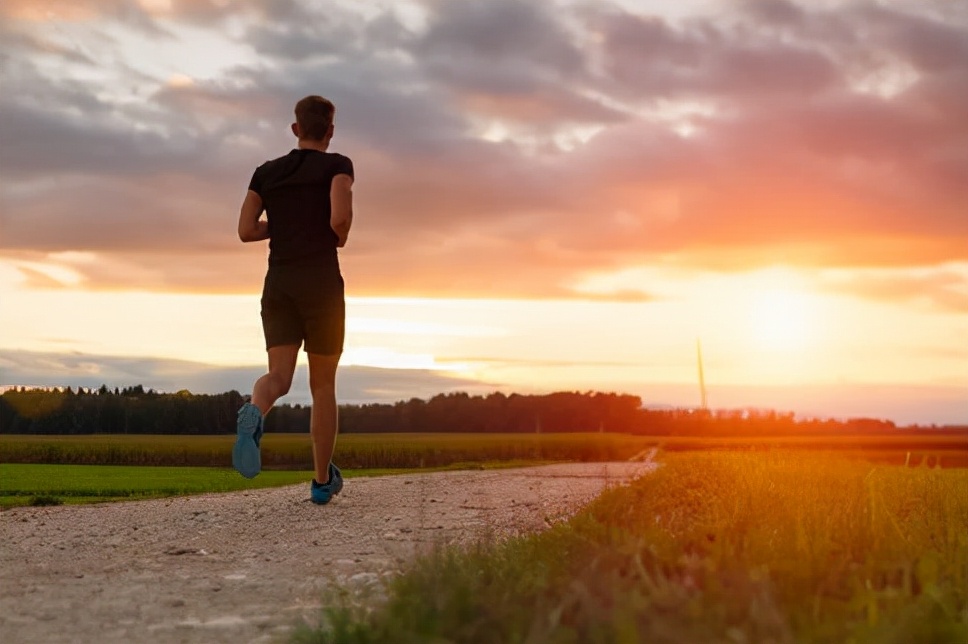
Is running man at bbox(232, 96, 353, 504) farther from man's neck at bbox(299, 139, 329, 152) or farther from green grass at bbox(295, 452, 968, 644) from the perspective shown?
green grass at bbox(295, 452, 968, 644)

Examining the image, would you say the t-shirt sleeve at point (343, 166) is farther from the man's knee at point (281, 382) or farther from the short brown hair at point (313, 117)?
the man's knee at point (281, 382)

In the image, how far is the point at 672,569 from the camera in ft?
11.6

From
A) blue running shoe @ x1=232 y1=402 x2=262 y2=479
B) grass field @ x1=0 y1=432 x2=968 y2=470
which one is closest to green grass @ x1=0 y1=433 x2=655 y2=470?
grass field @ x1=0 y1=432 x2=968 y2=470

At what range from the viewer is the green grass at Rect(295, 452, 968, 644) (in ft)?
9.37

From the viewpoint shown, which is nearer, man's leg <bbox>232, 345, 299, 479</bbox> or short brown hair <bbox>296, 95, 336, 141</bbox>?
man's leg <bbox>232, 345, 299, 479</bbox>

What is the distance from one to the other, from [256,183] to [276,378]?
163 cm

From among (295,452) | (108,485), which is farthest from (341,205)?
(295,452)

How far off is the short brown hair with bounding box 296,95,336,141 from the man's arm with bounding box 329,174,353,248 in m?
0.52

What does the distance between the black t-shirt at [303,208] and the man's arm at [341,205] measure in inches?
3.5

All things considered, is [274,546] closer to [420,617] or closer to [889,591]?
[420,617]

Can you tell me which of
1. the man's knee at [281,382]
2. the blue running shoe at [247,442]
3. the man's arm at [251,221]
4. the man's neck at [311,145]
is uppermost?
the man's neck at [311,145]

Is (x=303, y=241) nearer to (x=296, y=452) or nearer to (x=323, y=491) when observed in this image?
(x=323, y=491)

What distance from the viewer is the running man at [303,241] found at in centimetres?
713

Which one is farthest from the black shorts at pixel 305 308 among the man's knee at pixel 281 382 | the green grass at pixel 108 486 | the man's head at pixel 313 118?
the green grass at pixel 108 486
